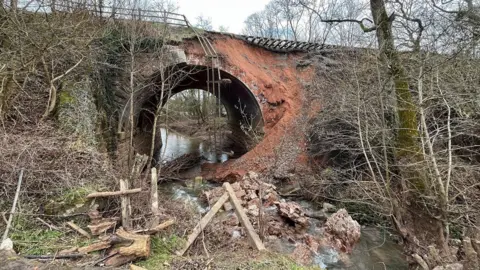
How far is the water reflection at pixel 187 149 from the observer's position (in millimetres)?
17519

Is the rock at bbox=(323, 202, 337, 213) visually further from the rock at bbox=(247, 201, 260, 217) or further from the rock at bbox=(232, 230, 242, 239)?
the rock at bbox=(232, 230, 242, 239)

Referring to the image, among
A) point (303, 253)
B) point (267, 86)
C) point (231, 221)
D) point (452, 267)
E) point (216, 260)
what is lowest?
point (303, 253)

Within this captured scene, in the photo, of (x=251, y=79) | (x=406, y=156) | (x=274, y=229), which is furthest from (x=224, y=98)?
(x=406, y=156)

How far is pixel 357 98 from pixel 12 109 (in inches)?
A: 333

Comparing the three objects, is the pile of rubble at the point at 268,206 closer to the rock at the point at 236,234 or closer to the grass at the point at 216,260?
the rock at the point at 236,234

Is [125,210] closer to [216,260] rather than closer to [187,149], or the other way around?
[216,260]

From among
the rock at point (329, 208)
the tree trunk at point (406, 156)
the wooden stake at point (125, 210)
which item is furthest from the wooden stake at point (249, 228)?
the rock at point (329, 208)

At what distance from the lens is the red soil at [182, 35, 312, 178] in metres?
12.5

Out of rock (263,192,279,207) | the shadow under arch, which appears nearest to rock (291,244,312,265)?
rock (263,192,279,207)

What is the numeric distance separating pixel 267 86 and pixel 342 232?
869 cm

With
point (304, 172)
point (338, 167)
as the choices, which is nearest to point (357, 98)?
point (338, 167)

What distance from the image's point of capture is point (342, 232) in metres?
7.35

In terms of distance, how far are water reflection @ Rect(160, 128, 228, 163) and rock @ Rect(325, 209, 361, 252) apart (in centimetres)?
580

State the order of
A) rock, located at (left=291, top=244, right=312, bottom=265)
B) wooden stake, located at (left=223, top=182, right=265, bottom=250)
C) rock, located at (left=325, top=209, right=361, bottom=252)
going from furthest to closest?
rock, located at (left=325, top=209, right=361, bottom=252)
rock, located at (left=291, top=244, right=312, bottom=265)
wooden stake, located at (left=223, top=182, right=265, bottom=250)
